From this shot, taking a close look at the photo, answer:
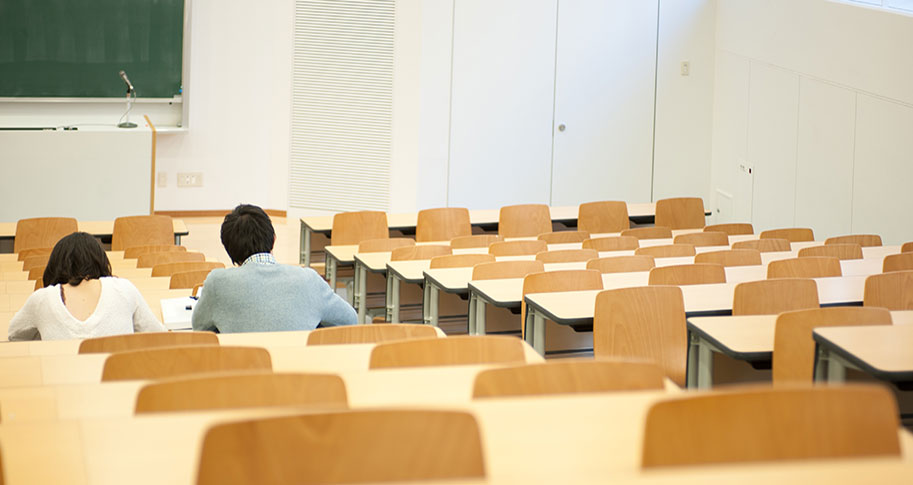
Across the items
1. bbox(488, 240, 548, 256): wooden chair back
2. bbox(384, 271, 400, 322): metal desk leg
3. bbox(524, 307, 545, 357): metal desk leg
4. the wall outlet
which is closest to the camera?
bbox(524, 307, 545, 357): metal desk leg

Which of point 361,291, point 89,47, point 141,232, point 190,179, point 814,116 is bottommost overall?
point 361,291

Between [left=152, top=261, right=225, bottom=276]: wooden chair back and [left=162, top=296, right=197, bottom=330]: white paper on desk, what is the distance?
105cm

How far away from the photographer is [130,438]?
1922 millimetres

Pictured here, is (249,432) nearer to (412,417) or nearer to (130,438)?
(412,417)

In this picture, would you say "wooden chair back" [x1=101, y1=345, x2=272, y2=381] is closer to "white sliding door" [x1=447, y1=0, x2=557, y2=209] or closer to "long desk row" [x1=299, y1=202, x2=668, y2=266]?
"long desk row" [x1=299, y1=202, x2=668, y2=266]

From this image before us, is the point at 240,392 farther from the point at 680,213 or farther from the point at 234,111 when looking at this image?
the point at 234,111

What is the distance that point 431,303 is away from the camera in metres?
5.48

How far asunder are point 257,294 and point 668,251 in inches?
118

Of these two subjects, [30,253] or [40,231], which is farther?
[40,231]

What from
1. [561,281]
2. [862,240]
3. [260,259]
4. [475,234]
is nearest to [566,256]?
[561,281]

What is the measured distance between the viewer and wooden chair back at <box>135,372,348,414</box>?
210 centimetres

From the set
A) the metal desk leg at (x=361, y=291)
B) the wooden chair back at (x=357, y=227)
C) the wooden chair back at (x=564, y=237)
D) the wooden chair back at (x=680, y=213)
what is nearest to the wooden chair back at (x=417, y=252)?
the metal desk leg at (x=361, y=291)

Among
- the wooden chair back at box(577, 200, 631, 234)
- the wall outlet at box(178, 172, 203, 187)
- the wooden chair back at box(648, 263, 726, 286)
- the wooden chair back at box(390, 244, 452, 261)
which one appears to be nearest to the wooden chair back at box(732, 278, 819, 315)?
the wooden chair back at box(648, 263, 726, 286)

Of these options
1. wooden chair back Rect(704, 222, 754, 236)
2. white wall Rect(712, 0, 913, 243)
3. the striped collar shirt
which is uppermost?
white wall Rect(712, 0, 913, 243)
